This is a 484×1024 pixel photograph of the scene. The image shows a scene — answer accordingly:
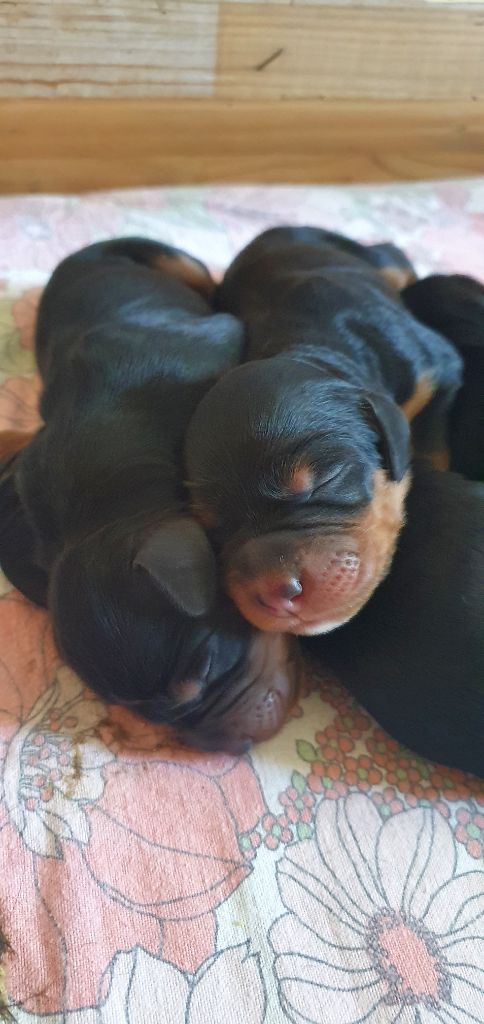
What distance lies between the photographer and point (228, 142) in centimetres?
249

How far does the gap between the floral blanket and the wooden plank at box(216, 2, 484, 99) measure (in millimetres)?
1691

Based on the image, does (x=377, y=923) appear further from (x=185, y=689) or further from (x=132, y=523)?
(x=132, y=523)

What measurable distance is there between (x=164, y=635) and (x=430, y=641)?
0.42 metres

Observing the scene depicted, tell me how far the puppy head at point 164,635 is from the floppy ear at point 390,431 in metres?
0.34

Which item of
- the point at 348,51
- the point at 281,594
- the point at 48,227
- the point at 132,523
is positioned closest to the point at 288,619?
the point at 281,594

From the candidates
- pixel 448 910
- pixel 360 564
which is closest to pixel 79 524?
pixel 360 564

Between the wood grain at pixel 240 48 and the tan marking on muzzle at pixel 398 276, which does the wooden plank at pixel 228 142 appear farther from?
the tan marking on muzzle at pixel 398 276

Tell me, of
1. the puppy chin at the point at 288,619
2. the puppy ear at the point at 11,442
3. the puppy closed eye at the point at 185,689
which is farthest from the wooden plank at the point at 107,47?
the puppy closed eye at the point at 185,689

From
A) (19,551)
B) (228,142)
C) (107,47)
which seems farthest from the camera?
(228,142)

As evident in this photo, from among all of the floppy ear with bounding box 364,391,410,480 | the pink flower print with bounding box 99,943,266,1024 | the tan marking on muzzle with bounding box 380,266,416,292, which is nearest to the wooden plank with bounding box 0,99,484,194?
the tan marking on muzzle with bounding box 380,266,416,292

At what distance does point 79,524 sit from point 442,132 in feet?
6.31

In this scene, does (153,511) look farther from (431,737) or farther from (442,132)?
(442,132)

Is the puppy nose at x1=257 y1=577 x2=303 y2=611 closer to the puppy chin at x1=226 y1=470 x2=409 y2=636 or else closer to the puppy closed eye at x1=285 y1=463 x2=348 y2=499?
the puppy chin at x1=226 y1=470 x2=409 y2=636

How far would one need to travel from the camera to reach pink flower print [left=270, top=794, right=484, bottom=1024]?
3.66 ft
